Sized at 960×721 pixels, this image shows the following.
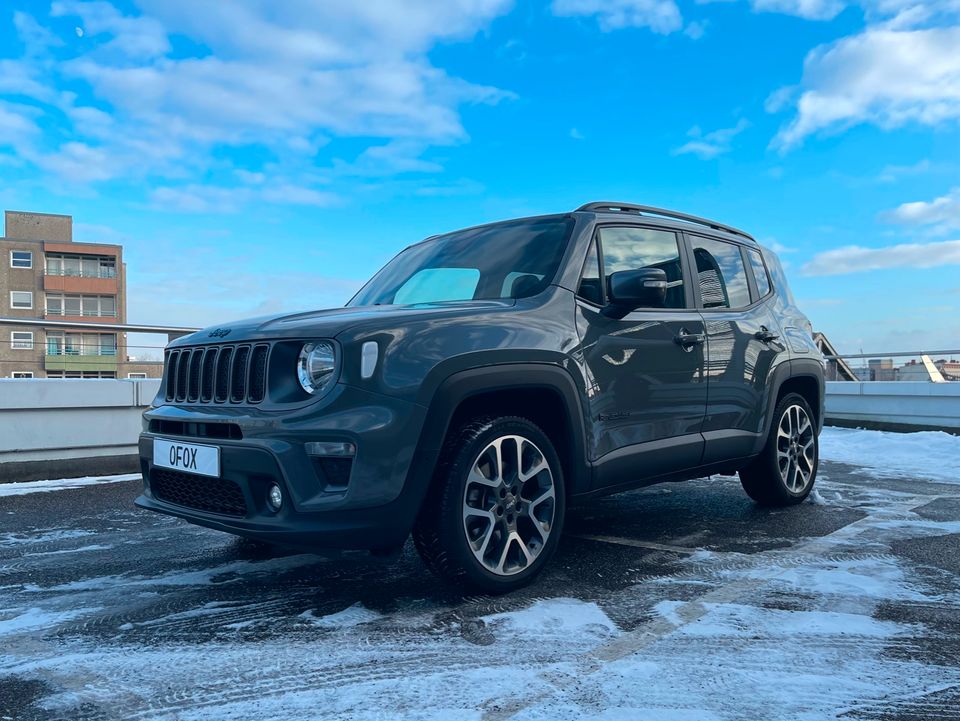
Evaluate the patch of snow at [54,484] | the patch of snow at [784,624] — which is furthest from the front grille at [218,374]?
the patch of snow at [54,484]

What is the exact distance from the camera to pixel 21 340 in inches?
263

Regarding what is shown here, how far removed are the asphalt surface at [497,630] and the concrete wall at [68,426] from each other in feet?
7.46

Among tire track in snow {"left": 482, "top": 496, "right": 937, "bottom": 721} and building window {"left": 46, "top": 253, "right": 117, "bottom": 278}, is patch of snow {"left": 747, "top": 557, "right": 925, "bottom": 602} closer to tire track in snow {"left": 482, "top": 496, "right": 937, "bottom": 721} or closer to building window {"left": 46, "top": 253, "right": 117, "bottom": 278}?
tire track in snow {"left": 482, "top": 496, "right": 937, "bottom": 721}

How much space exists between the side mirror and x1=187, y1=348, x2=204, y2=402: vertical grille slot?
1.96 m

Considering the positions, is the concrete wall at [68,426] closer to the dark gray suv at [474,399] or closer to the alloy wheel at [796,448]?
the dark gray suv at [474,399]

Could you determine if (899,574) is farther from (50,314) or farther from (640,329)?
(50,314)

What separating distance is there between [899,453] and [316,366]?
312 inches

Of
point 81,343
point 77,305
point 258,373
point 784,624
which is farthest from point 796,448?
point 77,305

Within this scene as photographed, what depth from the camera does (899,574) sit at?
145 inches

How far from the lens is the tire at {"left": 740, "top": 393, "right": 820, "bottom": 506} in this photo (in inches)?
207

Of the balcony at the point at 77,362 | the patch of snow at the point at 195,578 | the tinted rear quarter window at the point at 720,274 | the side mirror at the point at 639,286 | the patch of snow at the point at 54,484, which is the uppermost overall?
the tinted rear quarter window at the point at 720,274

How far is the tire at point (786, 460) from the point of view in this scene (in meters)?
5.27

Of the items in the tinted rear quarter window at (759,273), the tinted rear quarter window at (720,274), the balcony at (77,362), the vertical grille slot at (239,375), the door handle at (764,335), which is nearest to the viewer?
the vertical grille slot at (239,375)

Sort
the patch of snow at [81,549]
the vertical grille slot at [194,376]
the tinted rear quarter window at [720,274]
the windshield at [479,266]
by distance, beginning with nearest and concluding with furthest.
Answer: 1. the vertical grille slot at [194,376]
2. the windshield at [479,266]
3. the patch of snow at [81,549]
4. the tinted rear quarter window at [720,274]
